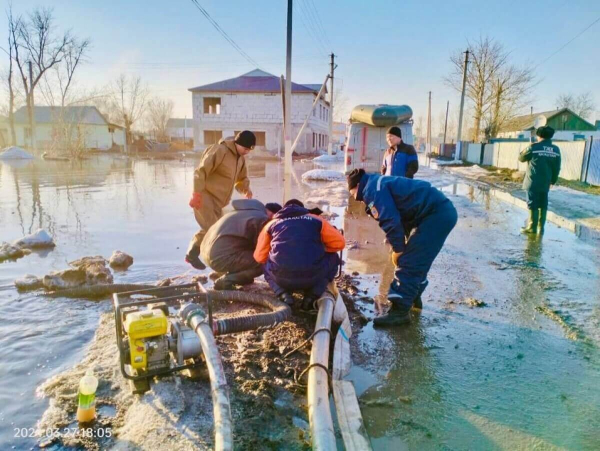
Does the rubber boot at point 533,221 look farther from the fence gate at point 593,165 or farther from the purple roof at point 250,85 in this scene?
the purple roof at point 250,85

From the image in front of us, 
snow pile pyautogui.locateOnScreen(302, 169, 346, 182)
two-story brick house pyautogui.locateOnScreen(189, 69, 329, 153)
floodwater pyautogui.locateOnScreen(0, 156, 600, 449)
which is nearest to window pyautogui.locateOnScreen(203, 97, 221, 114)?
two-story brick house pyautogui.locateOnScreen(189, 69, 329, 153)

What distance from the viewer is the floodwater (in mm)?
2580

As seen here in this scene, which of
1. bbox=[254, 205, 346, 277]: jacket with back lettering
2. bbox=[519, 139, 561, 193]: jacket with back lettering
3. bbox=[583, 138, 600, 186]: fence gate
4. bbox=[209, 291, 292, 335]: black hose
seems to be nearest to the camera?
bbox=[209, 291, 292, 335]: black hose

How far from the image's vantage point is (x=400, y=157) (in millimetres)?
6883

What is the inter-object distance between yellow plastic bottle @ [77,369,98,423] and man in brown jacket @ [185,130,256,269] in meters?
3.31

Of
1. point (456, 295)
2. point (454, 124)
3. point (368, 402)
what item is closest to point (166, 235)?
point (456, 295)

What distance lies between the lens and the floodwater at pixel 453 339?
2580 millimetres

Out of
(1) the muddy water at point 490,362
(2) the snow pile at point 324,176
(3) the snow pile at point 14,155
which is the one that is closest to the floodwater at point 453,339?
(1) the muddy water at point 490,362

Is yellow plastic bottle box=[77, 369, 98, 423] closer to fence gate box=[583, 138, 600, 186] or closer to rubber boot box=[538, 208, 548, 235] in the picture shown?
rubber boot box=[538, 208, 548, 235]

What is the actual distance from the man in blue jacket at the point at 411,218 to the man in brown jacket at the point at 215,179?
223 cm

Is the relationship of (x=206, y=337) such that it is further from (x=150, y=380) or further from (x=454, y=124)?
(x=454, y=124)

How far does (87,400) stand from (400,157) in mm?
5585

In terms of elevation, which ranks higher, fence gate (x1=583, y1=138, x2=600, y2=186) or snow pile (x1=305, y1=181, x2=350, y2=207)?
fence gate (x1=583, y1=138, x2=600, y2=186)

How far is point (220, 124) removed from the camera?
133ft
